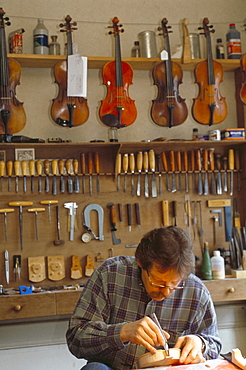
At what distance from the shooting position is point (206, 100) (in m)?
4.09

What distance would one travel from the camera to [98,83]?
4.47 metres

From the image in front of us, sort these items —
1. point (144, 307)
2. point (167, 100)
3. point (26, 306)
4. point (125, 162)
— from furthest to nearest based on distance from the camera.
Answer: point (125, 162) < point (167, 100) < point (26, 306) < point (144, 307)

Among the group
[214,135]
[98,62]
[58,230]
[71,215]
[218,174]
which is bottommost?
[58,230]

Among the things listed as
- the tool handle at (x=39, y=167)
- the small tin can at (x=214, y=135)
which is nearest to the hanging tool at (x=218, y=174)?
the small tin can at (x=214, y=135)

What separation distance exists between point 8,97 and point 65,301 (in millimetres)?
1587

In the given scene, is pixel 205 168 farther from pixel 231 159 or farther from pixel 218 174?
pixel 231 159

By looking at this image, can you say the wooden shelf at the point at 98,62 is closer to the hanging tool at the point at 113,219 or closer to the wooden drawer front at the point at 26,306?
the hanging tool at the point at 113,219

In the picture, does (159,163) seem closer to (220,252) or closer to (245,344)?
(220,252)

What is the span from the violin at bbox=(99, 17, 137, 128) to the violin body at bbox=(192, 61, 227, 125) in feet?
1.73

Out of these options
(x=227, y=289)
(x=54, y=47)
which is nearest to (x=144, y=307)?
(x=227, y=289)

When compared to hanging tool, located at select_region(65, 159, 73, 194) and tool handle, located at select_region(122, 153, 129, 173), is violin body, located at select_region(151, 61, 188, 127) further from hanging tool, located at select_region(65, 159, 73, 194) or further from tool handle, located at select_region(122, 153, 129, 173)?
hanging tool, located at select_region(65, 159, 73, 194)

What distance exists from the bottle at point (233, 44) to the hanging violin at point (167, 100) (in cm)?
68

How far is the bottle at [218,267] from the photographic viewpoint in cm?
414

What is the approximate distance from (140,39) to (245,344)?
9.24ft
